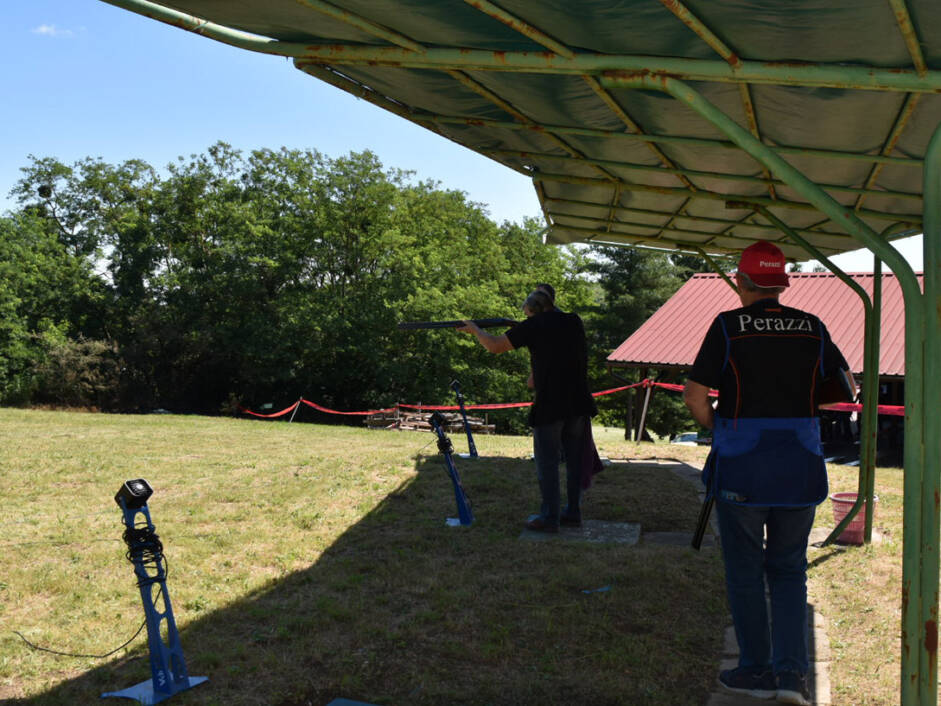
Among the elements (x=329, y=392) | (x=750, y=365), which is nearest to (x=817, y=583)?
(x=750, y=365)

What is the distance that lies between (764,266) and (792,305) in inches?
722

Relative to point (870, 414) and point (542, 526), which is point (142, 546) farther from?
point (870, 414)

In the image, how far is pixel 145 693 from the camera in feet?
11.6

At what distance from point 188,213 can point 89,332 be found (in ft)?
25.0

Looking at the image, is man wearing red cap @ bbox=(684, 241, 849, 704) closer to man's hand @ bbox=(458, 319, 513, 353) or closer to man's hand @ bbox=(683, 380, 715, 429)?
man's hand @ bbox=(683, 380, 715, 429)

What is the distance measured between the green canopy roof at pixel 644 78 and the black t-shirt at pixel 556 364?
1067 millimetres

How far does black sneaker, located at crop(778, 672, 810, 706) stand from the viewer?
3285 millimetres

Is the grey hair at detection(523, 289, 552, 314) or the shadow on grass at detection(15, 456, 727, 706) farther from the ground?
the grey hair at detection(523, 289, 552, 314)

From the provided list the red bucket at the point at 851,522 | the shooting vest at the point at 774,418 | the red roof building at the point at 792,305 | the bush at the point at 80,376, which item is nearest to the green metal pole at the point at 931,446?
the shooting vest at the point at 774,418

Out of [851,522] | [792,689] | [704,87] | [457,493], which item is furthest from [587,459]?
[704,87]

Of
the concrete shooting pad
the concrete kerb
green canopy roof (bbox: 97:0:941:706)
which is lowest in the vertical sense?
the concrete kerb

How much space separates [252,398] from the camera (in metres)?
34.9

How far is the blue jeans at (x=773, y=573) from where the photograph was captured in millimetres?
3322

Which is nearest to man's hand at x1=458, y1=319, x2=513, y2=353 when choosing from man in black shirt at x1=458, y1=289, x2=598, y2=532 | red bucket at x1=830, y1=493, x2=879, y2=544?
man in black shirt at x1=458, y1=289, x2=598, y2=532
